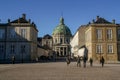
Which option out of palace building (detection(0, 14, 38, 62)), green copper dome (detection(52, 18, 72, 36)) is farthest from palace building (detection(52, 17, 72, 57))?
palace building (detection(0, 14, 38, 62))

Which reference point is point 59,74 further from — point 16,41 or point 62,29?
point 62,29

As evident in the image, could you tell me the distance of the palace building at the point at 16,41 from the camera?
61219mm

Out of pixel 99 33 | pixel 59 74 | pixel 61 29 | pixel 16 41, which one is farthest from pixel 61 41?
pixel 59 74

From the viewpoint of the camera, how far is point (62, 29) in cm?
16850

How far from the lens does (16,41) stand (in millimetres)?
61750

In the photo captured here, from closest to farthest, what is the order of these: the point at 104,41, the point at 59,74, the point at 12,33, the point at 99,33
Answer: the point at 59,74 → the point at 104,41 → the point at 99,33 → the point at 12,33

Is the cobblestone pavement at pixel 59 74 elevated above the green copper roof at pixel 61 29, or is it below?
below

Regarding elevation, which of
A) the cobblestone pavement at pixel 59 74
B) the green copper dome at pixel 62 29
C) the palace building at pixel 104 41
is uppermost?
the green copper dome at pixel 62 29

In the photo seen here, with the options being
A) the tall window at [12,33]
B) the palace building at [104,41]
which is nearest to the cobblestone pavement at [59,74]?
the palace building at [104,41]

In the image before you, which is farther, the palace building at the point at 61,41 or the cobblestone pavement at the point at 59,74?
the palace building at the point at 61,41

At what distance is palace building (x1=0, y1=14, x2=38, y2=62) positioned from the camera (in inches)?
2410

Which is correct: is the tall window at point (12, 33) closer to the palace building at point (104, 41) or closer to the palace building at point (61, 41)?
the palace building at point (104, 41)

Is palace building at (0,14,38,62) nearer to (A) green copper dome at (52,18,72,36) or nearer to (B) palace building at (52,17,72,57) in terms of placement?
(B) palace building at (52,17,72,57)

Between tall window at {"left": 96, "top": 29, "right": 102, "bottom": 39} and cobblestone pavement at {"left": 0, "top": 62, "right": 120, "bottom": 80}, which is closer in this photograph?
cobblestone pavement at {"left": 0, "top": 62, "right": 120, "bottom": 80}
